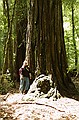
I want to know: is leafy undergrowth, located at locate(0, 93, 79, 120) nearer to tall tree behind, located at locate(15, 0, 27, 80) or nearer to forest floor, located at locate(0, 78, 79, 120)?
forest floor, located at locate(0, 78, 79, 120)

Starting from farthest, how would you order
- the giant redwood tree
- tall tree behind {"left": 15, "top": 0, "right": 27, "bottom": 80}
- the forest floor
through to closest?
tall tree behind {"left": 15, "top": 0, "right": 27, "bottom": 80}
the giant redwood tree
the forest floor

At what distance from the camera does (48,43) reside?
1209 cm

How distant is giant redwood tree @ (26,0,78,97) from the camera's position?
12078 mm

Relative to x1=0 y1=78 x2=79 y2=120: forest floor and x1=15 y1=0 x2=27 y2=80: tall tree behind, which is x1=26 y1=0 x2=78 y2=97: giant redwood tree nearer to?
x1=0 y1=78 x2=79 y2=120: forest floor

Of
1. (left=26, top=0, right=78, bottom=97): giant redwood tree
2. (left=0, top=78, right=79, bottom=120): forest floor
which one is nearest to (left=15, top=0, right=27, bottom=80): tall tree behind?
(left=26, top=0, right=78, bottom=97): giant redwood tree

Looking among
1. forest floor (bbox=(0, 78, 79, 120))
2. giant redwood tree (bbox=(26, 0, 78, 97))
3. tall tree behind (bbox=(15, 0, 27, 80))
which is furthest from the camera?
tall tree behind (bbox=(15, 0, 27, 80))

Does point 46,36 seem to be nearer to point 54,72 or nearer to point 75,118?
point 54,72

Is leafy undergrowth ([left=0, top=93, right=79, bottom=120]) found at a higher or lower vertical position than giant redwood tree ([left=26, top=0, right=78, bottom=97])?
lower

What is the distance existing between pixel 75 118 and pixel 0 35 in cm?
2309

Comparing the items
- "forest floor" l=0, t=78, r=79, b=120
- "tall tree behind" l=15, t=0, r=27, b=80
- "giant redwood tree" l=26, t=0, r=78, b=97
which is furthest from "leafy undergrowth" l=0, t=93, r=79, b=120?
Answer: "tall tree behind" l=15, t=0, r=27, b=80

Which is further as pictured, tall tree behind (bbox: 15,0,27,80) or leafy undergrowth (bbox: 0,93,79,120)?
tall tree behind (bbox: 15,0,27,80)

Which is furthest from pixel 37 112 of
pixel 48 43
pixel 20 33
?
pixel 20 33

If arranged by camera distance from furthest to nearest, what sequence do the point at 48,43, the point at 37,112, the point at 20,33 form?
the point at 20,33, the point at 48,43, the point at 37,112

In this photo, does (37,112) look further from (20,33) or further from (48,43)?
(20,33)
